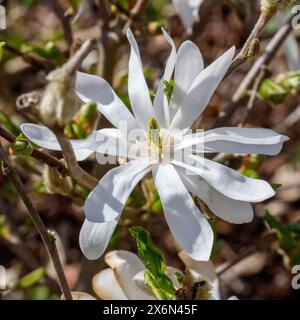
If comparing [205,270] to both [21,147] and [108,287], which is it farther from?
[21,147]

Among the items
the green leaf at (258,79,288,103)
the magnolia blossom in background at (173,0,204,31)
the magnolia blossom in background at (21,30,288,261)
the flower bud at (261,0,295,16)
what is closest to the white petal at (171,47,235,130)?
the magnolia blossom in background at (21,30,288,261)

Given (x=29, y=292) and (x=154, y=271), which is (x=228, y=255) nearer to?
(x=29, y=292)

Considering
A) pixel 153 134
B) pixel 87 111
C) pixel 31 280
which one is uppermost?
pixel 87 111

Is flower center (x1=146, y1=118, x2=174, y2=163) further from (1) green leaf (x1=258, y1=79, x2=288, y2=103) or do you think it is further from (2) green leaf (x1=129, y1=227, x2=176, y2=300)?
(1) green leaf (x1=258, y1=79, x2=288, y2=103)

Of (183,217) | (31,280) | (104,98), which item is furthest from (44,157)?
(31,280)
